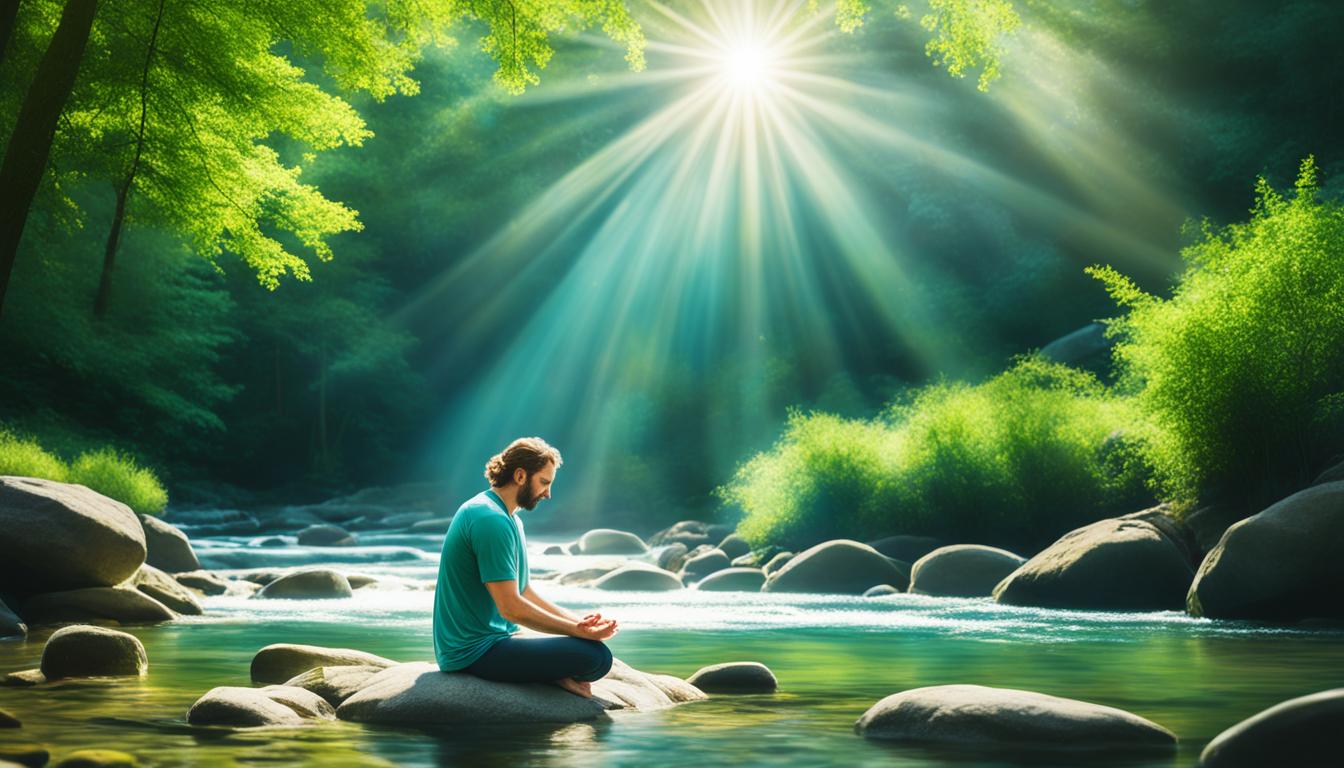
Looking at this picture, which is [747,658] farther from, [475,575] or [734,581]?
[734,581]

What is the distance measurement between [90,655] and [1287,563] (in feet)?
32.6

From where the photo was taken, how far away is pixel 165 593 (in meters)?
14.8

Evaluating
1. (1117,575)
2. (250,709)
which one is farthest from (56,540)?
(1117,575)

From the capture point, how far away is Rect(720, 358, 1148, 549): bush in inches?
754

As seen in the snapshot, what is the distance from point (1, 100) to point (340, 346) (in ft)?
99.6

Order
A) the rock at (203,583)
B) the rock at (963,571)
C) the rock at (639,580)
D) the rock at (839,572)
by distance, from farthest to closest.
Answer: the rock at (639,580)
the rock at (839,572)
the rock at (203,583)
the rock at (963,571)

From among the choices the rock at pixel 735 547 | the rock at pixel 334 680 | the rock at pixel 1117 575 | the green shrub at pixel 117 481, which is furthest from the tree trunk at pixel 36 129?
the rock at pixel 735 547

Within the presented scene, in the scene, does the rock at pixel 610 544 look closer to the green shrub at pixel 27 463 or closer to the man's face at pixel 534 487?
the green shrub at pixel 27 463

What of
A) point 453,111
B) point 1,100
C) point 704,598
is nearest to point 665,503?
point 453,111

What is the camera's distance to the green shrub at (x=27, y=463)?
1878 centimetres

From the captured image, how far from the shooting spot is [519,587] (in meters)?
6.91

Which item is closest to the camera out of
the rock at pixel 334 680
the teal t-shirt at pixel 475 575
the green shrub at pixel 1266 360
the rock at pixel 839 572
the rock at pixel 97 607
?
the teal t-shirt at pixel 475 575

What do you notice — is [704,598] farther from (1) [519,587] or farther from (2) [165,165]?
(1) [519,587]

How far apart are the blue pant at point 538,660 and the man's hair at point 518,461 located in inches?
32.9
